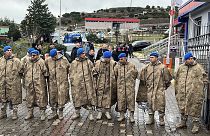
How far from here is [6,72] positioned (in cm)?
823

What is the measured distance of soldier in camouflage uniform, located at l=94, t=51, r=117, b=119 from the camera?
8258 mm

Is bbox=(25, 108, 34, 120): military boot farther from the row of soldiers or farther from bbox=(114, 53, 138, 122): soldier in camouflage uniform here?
bbox=(114, 53, 138, 122): soldier in camouflage uniform

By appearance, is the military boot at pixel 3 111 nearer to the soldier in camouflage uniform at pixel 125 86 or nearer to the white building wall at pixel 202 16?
the soldier in camouflage uniform at pixel 125 86

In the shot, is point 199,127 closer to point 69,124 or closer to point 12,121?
point 69,124

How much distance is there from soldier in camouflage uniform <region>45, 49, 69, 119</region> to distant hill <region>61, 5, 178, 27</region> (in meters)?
97.4

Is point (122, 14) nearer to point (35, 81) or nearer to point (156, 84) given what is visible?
point (35, 81)

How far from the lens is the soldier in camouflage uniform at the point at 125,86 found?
26.4ft

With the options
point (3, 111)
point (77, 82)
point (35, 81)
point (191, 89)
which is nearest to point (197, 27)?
point (191, 89)

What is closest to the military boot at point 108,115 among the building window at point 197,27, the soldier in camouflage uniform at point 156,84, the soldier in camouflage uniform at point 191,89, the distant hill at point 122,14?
the soldier in camouflage uniform at point 156,84

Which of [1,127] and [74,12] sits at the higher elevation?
[74,12]

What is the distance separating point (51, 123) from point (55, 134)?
2.88 ft

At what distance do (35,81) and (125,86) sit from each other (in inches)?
87.1

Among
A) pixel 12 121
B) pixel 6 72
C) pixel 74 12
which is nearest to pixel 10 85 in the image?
pixel 6 72

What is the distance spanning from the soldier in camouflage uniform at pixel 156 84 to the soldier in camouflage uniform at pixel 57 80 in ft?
6.51
